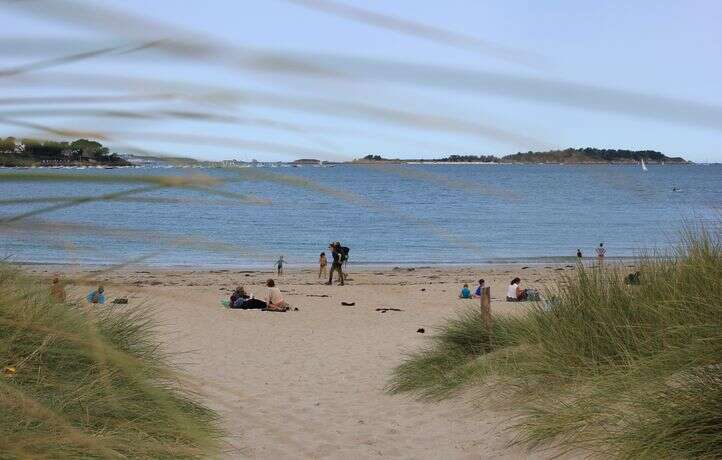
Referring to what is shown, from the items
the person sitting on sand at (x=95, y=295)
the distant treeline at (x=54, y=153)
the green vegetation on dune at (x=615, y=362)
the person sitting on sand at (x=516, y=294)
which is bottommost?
the person sitting on sand at (x=516, y=294)

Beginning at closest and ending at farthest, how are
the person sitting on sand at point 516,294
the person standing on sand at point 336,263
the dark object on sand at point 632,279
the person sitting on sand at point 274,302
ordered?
1. the dark object on sand at point 632,279
2. the person sitting on sand at point 274,302
3. the person sitting on sand at point 516,294
4. the person standing on sand at point 336,263

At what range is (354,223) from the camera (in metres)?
54.9

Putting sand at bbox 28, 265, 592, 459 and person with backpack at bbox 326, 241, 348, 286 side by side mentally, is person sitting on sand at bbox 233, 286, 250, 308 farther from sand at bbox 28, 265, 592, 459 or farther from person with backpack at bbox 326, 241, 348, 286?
person with backpack at bbox 326, 241, 348, 286

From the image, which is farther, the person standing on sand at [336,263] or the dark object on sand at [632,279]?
the person standing on sand at [336,263]

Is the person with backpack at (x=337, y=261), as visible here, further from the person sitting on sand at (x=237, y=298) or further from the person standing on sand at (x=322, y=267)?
the person sitting on sand at (x=237, y=298)

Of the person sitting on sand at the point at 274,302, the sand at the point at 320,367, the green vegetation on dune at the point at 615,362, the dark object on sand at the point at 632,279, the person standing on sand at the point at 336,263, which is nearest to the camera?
the green vegetation on dune at the point at 615,362

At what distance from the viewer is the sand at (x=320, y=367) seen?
6344mm

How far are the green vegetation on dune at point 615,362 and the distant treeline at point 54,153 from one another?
11.6 ft

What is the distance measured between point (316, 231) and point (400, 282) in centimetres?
2285

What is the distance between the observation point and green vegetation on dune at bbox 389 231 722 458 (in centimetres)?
429

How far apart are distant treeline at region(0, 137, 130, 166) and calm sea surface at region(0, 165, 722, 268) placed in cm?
4

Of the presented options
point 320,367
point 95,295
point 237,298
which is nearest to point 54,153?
point 95,295

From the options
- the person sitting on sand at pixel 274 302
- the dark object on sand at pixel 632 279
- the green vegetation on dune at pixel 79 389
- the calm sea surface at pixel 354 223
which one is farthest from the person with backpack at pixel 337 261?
the green vegetation on dune at pixel 79 389

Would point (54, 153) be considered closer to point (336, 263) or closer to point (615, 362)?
point (615, 362)
